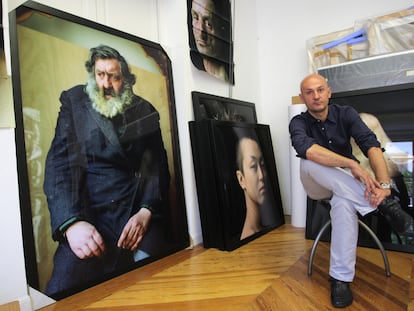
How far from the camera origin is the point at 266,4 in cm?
313

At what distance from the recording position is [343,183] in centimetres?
148

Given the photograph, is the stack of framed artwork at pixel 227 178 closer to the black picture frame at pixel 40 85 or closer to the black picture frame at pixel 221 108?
the black picture frame at pixel 221 108

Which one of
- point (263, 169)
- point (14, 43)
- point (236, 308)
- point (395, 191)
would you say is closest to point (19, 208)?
point (14, 43)

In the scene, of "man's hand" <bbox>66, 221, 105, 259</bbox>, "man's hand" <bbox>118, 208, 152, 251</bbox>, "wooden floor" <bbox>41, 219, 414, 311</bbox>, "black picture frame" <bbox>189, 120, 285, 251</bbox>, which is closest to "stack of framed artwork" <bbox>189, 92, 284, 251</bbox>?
"black picture frame" <bbox>189, 120, 285, 251</bbox>

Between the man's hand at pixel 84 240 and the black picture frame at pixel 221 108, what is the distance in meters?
1.07

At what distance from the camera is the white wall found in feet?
4.55

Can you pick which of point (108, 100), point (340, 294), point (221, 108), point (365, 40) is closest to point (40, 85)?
point (108, 100)

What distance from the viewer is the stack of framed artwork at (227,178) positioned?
217cm

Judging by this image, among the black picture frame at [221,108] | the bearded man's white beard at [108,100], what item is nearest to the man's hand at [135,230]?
the bearded man's white beard at [108,100]

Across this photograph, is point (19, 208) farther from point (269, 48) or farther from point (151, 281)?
point (269, 48)

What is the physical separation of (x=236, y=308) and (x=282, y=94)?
2.21 m

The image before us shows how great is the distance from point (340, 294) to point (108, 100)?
1578 millimetres

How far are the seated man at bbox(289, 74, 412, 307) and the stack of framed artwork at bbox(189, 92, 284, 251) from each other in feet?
2.06

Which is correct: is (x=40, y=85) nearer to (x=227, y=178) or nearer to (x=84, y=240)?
(x=84, y=240)
